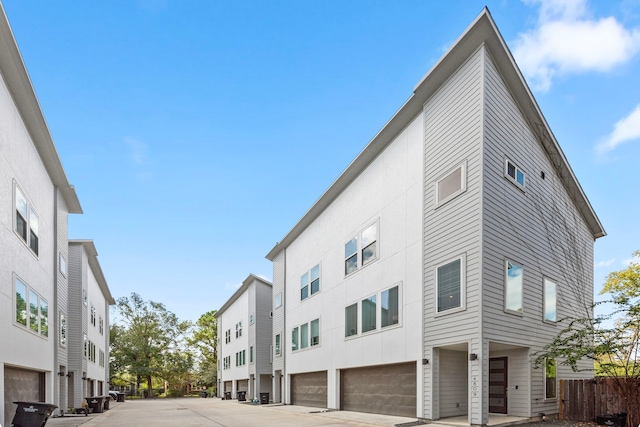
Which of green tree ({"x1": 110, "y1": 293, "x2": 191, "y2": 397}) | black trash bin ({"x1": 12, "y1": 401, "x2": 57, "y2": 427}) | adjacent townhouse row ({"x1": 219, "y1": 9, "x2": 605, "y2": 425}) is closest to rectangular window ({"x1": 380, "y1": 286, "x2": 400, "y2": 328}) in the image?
adjacent townhouse row ({"x1": 219, "y1": 9, "x2": 605, "y2": 425})

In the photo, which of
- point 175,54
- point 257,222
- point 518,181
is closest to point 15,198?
point 175,54

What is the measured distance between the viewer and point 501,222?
12.8 metres

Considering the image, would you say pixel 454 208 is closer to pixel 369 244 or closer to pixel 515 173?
pixel 515 173

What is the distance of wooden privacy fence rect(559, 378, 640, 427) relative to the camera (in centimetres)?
1268

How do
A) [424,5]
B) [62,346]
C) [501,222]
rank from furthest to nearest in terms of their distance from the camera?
[62,346], [424,5], [501,222]

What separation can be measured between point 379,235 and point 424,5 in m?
7.73

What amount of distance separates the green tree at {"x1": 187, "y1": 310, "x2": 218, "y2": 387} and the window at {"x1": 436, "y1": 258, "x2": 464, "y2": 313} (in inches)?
2006

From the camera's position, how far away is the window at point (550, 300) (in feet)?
47.6

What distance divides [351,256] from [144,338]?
43704mm

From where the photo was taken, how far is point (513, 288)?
13.0 metres

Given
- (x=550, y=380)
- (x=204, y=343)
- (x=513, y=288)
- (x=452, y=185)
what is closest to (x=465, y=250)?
(x=513, y=288)

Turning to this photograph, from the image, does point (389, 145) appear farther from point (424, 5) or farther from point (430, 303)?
point (430, 303)

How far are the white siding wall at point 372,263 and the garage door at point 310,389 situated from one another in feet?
1.50

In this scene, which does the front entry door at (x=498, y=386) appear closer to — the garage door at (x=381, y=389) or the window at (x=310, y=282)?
the garage door at (x=381, y=389)
